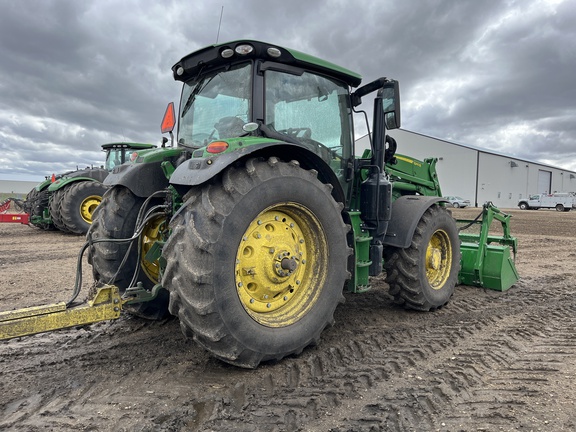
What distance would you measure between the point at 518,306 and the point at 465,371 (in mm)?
2262

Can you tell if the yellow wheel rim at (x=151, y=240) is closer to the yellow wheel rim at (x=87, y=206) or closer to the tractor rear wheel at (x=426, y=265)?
the tractor rear wheel at (x=426, y=265)

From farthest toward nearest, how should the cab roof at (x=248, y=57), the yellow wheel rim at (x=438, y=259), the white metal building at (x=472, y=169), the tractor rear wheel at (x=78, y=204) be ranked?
the white metal building at (x=472, y=169) → the tractor rear wheel at (x=78, y=204) → the yellow wheel rim at (x=438, y=259) → the cab roof at (x=248, y=57)

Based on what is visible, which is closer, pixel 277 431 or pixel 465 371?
pixel 277 431

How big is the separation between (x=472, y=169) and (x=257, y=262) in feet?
156

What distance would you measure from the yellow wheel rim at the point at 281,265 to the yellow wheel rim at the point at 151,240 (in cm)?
119

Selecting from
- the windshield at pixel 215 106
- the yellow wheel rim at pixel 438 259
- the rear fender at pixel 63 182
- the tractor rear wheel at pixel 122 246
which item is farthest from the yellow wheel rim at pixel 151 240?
the rear fender at pixel 63 182

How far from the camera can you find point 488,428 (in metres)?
2.31

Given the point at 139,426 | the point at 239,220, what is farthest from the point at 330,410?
the point at 239,220

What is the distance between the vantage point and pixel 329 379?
282 centimetres

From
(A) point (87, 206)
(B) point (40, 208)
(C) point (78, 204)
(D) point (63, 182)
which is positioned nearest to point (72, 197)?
(C) point (78, 204)

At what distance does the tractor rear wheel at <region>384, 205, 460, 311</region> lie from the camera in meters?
4.25

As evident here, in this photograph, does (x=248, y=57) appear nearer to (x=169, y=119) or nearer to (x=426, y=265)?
(x=169, y=119)

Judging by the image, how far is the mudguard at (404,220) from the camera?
4199mm

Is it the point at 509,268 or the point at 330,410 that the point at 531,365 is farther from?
the point at 509,268
